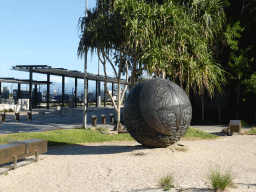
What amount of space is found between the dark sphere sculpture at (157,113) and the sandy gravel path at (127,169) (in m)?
0.57

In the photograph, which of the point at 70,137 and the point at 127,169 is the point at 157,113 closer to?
the point at 127,169

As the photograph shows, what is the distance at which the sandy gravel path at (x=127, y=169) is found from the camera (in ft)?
18.0

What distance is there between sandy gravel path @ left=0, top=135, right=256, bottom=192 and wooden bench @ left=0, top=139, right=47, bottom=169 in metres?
0.30

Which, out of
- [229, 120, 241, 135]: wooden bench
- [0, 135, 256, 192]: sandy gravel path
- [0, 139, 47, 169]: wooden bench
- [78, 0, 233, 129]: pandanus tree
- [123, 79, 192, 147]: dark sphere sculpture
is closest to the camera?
[0, 135, 256, 192]: sandy gravel path

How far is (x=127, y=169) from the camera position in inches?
263

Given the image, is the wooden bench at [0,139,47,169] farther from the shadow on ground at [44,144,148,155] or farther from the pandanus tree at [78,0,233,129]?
the pandanus tree at [78,0,233,129]

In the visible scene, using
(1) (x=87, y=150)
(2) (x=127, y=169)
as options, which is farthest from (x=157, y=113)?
(1) (x=87, y=150)

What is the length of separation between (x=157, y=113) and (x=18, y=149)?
11.9 feet

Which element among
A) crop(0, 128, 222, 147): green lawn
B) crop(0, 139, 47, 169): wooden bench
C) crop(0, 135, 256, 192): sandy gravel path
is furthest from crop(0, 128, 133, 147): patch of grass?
crop(0, 139, 47, 169): wooden bench

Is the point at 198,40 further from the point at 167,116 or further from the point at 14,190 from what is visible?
the point at 14,190

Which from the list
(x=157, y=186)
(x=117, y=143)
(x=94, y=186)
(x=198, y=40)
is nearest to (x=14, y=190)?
(x=94, y=186)

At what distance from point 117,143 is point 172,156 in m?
3.60

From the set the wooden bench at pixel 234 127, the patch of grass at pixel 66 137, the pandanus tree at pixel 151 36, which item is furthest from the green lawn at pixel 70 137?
the pandanus tree at pixel 151 36

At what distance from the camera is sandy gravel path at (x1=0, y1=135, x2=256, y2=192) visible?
549 centimetres
